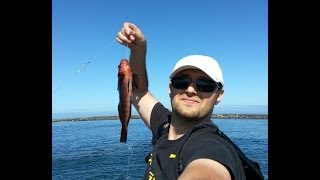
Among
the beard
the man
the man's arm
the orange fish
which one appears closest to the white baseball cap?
the man

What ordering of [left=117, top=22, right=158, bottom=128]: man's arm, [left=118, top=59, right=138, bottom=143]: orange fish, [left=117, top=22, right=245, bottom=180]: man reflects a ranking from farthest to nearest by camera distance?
[left=117, top=22, right=158, bottom=128]: man's arm → [left=118, top=59, right=138, bottom=143]: orange fish → [left=117, top=22, right=245, bottom=180]: man

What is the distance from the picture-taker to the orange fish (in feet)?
14.6

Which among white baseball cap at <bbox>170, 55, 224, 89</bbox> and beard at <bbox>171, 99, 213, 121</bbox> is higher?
white baseball cap at <bbox>170, 55, 224, 89</bbox>

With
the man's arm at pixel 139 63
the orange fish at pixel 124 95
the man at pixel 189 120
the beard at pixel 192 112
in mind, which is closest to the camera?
the man at pixel 189 120

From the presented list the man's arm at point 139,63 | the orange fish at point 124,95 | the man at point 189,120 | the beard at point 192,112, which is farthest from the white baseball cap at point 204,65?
the man's arm at point 139,63

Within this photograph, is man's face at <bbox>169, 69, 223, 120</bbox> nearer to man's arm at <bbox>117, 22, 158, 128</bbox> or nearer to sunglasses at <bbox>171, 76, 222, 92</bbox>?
sunglasses at <bbox>171, 76, 222, 92</bbox>

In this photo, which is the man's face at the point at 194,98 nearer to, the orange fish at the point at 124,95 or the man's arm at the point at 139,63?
the orange fish at the point at 124,95

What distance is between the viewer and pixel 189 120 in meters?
3.90

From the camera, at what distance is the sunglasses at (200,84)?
3936 millimetres

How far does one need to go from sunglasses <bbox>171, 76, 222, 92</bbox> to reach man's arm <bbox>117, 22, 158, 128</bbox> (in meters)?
1.26

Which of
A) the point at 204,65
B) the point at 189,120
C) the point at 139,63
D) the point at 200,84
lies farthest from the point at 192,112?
the point at 139,63

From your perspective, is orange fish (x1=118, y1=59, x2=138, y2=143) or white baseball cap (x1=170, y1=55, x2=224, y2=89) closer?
white baseball cap (x1=170, y1=55, x2=224, y2=89)
